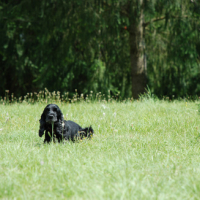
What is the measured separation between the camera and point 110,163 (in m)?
3.34

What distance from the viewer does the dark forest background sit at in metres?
10.2

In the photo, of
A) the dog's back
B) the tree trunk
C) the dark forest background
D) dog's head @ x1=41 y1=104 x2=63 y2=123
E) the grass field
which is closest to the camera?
the grass field

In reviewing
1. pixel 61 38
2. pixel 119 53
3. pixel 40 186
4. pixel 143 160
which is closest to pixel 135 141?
pixel 143 160

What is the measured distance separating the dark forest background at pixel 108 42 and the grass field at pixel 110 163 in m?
5.08

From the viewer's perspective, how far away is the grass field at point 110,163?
2.64 meters

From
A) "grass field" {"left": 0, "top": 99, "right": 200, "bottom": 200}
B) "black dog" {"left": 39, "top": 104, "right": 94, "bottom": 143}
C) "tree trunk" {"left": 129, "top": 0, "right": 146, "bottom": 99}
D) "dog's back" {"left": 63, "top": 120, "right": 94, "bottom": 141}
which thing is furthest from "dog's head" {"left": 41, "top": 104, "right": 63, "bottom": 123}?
"tree trunk" {"left": 129, "top": 0, "right": 146, "bottom": 99}

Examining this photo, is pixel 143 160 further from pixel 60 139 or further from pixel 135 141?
pixel 60 139

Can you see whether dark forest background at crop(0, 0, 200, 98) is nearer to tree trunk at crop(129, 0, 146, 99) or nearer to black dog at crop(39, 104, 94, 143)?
tree trunk at crop(129, 0, 146, 99)

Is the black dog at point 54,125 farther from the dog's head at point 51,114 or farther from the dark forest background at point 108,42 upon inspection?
the dark forest background at point 108,42

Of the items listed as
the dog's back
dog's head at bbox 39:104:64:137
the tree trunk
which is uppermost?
the tree trunk

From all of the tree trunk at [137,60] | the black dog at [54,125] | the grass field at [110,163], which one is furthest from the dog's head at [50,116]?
the tree trunk at [137,60]

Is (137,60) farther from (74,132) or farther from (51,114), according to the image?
(51,114)

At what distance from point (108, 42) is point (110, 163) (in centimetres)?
849

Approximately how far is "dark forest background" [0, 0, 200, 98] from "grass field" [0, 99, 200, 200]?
16.7 ft
